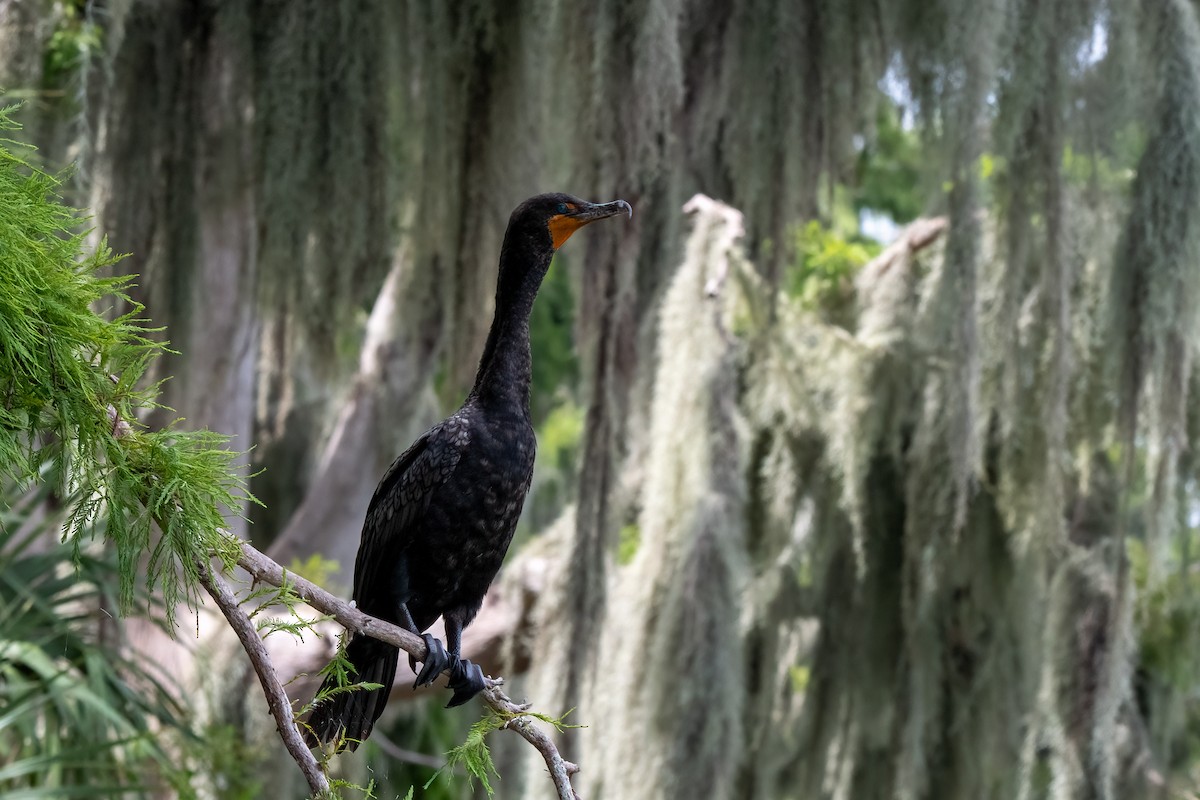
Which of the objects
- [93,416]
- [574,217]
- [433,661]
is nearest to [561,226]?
[574,217]

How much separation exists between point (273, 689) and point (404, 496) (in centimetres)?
66

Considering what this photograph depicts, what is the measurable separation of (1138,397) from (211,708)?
3029mm

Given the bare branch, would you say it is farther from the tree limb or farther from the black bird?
the black bird

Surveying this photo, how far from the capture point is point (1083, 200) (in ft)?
16.0

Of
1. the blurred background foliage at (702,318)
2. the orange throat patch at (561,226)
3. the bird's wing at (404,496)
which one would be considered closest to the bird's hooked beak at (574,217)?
the orange throat patch at (561,226)

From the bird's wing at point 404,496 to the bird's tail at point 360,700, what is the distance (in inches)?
5.4

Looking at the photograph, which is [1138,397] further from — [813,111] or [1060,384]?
[813,111]

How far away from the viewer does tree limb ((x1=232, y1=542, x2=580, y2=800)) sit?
5.24 ft

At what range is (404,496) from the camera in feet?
7.16

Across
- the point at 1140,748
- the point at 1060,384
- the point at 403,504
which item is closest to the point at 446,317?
the point at 1060,384

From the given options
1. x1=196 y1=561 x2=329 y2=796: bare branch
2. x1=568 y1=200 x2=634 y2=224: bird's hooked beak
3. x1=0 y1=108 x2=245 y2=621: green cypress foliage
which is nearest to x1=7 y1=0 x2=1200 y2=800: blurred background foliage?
x1=568 y1=200 x2=634 y2=224: bird's hooked beak

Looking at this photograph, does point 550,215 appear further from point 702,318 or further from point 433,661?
point 702,318

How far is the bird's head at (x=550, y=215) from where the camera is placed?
6.78ft

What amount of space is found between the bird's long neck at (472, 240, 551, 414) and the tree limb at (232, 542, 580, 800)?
1.25 ft
